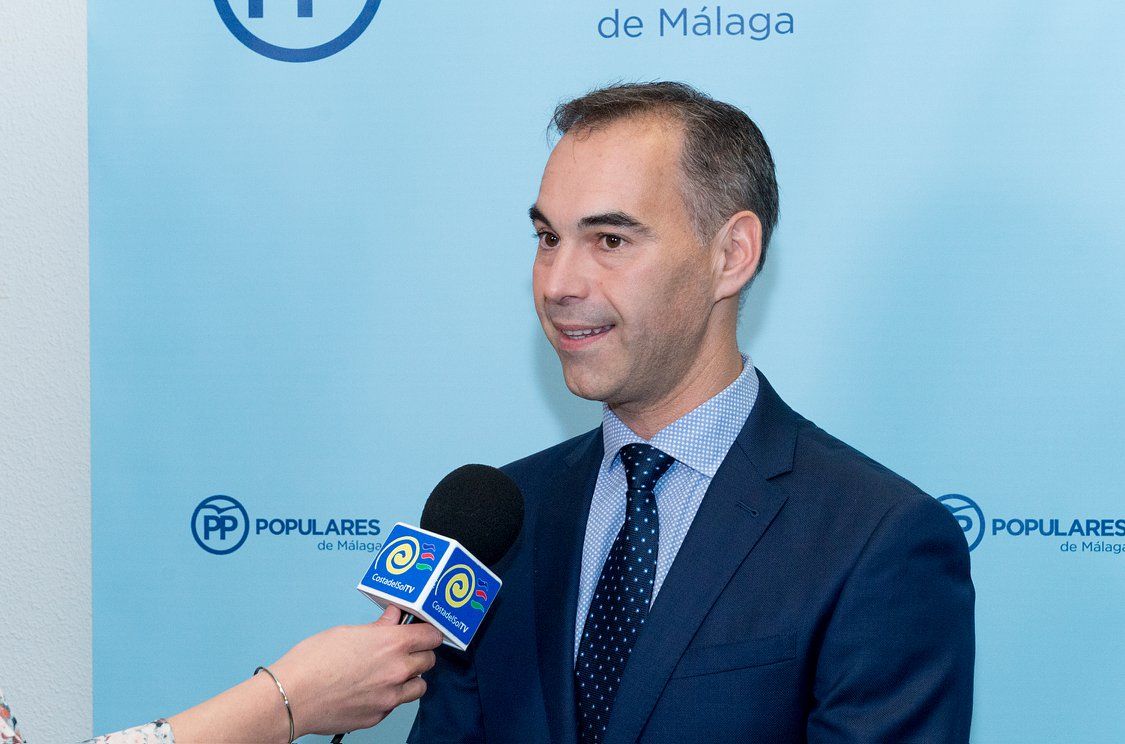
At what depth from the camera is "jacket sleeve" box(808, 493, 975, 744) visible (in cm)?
148

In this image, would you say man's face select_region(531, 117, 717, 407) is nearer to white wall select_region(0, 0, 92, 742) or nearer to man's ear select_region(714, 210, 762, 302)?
man's ear select_region(714, 210, 762, 302)

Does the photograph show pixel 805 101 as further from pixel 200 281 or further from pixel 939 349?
pixel 200 281

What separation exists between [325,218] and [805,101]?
1.13 meters

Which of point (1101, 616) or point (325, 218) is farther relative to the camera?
point (325, 218)

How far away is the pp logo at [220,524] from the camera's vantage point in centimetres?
268

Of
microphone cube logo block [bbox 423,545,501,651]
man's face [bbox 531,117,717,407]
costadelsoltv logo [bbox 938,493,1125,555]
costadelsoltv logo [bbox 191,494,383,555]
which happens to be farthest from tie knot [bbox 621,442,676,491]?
costadelsoltv logo [bbox 191,494,383,555]

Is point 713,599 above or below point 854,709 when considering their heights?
above

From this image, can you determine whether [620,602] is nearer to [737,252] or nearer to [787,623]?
[787,623]

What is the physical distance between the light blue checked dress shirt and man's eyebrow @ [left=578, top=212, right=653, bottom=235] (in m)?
0.30

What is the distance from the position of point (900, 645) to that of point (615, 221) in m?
0.75

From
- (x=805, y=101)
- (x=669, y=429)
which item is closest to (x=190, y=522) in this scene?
(x=669, y=429)

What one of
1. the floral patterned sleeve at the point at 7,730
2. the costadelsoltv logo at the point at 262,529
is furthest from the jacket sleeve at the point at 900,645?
the costadelsoltv logo at the point at 262,529

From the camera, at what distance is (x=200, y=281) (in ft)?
8.79

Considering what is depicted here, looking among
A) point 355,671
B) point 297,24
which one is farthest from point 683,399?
point 297,24
